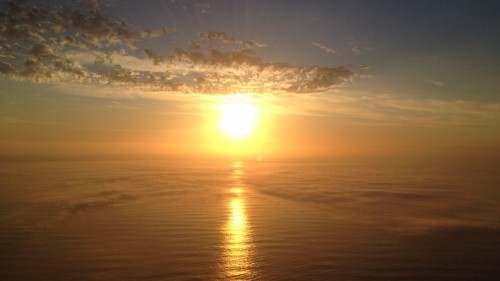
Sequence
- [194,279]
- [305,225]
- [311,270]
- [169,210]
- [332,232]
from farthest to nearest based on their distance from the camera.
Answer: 1. [169,210]
2. [305,225]
3. [332,232]
4. [311,270]
5. [194,279]

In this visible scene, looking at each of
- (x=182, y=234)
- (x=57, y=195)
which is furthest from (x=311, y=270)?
(x=57, y=195)

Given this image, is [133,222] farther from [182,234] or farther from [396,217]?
[396,217]

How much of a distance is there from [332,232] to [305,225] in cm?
244

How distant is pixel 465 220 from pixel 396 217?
5150 millimetres

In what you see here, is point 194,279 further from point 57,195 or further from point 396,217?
point 57,195

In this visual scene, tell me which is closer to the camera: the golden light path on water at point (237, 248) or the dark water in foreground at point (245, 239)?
the golden light path on water at point (237, 248)

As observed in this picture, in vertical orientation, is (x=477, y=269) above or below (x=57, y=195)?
below

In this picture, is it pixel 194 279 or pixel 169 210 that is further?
pixel 169 210

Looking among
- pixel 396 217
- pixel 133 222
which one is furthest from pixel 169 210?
pixel 396 217

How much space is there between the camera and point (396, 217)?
27.6 meters

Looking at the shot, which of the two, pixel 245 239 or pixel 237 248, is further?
pixel 245 239

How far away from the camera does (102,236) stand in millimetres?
20859

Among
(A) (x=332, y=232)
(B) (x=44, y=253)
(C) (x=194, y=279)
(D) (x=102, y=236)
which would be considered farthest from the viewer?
(A) (x=332, y=232)

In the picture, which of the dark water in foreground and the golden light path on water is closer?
the golden light path on water
